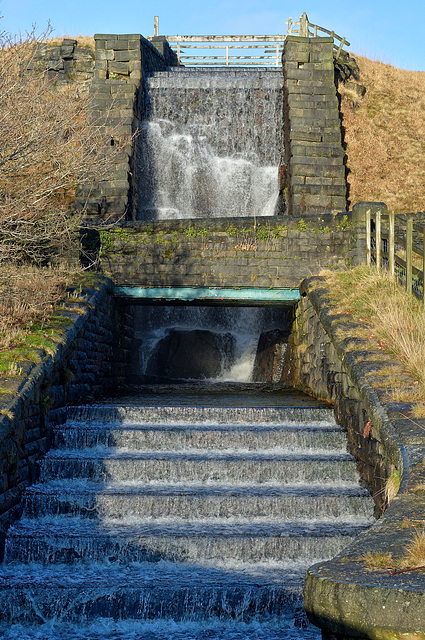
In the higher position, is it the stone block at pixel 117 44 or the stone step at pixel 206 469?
the stone block at pixel 117 44

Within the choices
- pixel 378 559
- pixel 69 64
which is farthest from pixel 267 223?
pixel 69 64

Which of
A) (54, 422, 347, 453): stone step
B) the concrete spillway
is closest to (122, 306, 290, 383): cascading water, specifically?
the concrete spillway

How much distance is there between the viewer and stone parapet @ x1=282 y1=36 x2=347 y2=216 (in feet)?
60.4

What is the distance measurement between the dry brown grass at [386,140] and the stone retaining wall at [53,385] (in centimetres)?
952

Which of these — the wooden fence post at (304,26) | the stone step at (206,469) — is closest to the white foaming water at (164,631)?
the stone step at (206,469)

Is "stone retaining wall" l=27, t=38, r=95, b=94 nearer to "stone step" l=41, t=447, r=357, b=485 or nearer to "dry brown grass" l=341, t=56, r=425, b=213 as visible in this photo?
"dry brown grass" l=341, t=56, r=425, b=213

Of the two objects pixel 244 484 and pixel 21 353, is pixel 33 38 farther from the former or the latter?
pixel 244 484

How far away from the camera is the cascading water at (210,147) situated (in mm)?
18984

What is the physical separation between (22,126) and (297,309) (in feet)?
23.4

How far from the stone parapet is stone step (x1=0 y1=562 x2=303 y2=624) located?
1288 centimetres

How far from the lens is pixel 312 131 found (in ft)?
63.5

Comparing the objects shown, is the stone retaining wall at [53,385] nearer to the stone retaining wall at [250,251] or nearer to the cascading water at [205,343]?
the stone retaining wall at [250,251]

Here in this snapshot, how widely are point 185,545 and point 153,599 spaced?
31.2 inches

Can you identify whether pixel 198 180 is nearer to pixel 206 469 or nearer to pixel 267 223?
pixel 267 223
